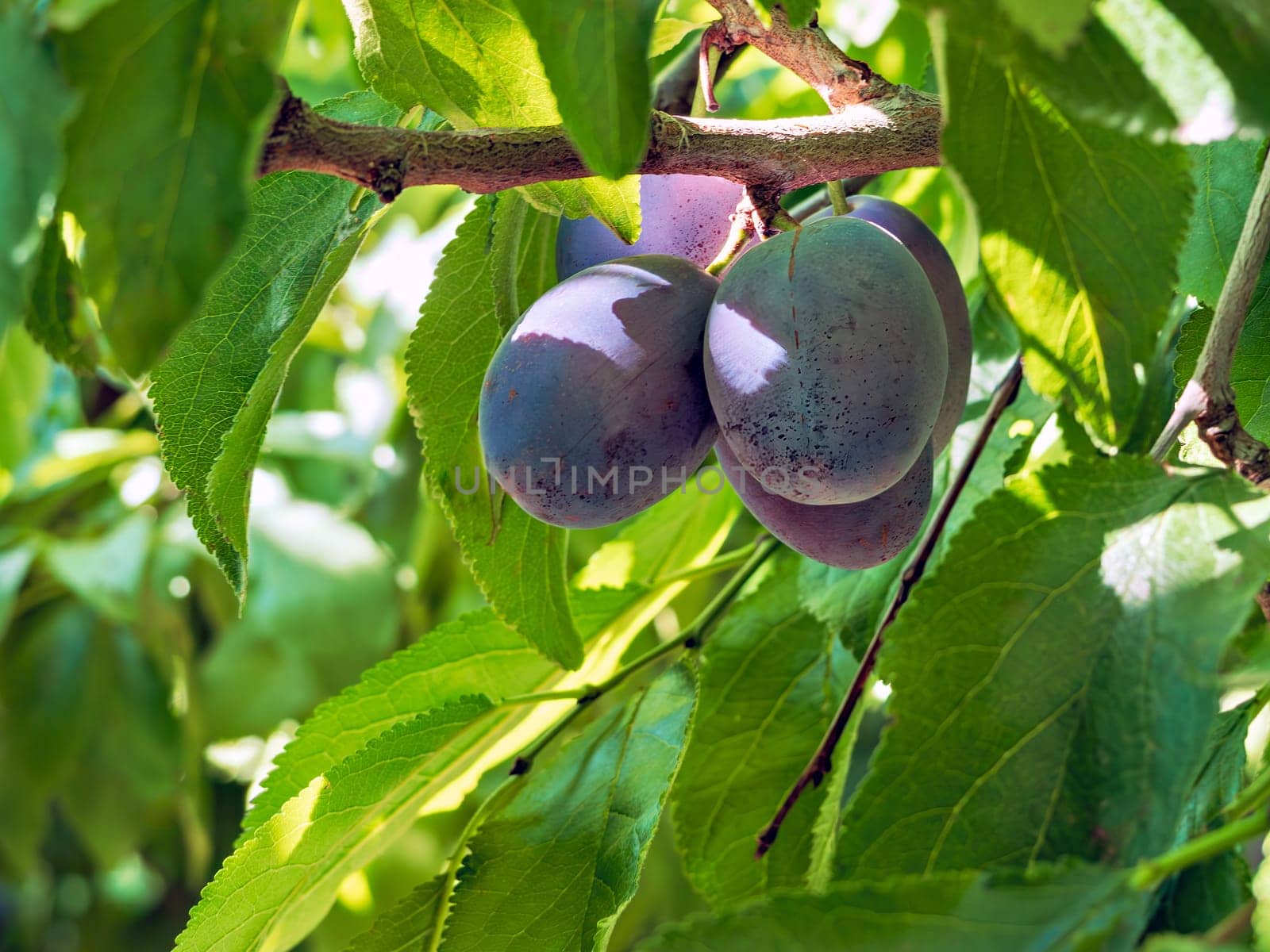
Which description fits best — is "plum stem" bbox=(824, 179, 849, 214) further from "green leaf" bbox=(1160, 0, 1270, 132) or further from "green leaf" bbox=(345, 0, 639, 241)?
"green leaf" bbox=(1160, 0, 1270, 132)

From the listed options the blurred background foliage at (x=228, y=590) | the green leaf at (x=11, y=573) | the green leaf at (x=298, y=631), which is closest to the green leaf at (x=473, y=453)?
the blurred background foliage at (x=228, y=590)

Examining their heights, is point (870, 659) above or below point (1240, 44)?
below

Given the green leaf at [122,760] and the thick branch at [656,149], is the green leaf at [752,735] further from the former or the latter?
the green leaf at [122,760]

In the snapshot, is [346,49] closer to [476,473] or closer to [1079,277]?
[476,473]

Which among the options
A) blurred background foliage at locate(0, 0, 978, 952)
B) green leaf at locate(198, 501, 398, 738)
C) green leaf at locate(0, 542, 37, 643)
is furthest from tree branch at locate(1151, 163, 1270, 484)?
green leaf at locate(0, 542, 37, 643)

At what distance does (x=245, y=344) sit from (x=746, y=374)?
21cm

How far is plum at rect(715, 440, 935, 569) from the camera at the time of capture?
48cm

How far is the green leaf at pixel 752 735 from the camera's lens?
2.13ft

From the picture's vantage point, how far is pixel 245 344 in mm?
498

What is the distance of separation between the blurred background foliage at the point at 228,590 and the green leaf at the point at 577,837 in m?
0.51

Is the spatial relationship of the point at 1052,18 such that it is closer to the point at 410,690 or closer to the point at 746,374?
the point at 746,374

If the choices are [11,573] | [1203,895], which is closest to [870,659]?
[1203,895]

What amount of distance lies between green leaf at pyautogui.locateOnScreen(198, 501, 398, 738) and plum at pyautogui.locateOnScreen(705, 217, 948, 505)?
90 cm

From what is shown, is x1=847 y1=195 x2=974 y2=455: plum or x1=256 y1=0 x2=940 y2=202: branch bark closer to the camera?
x1=256 y1=0 x2=940 y2=202: branch bark
